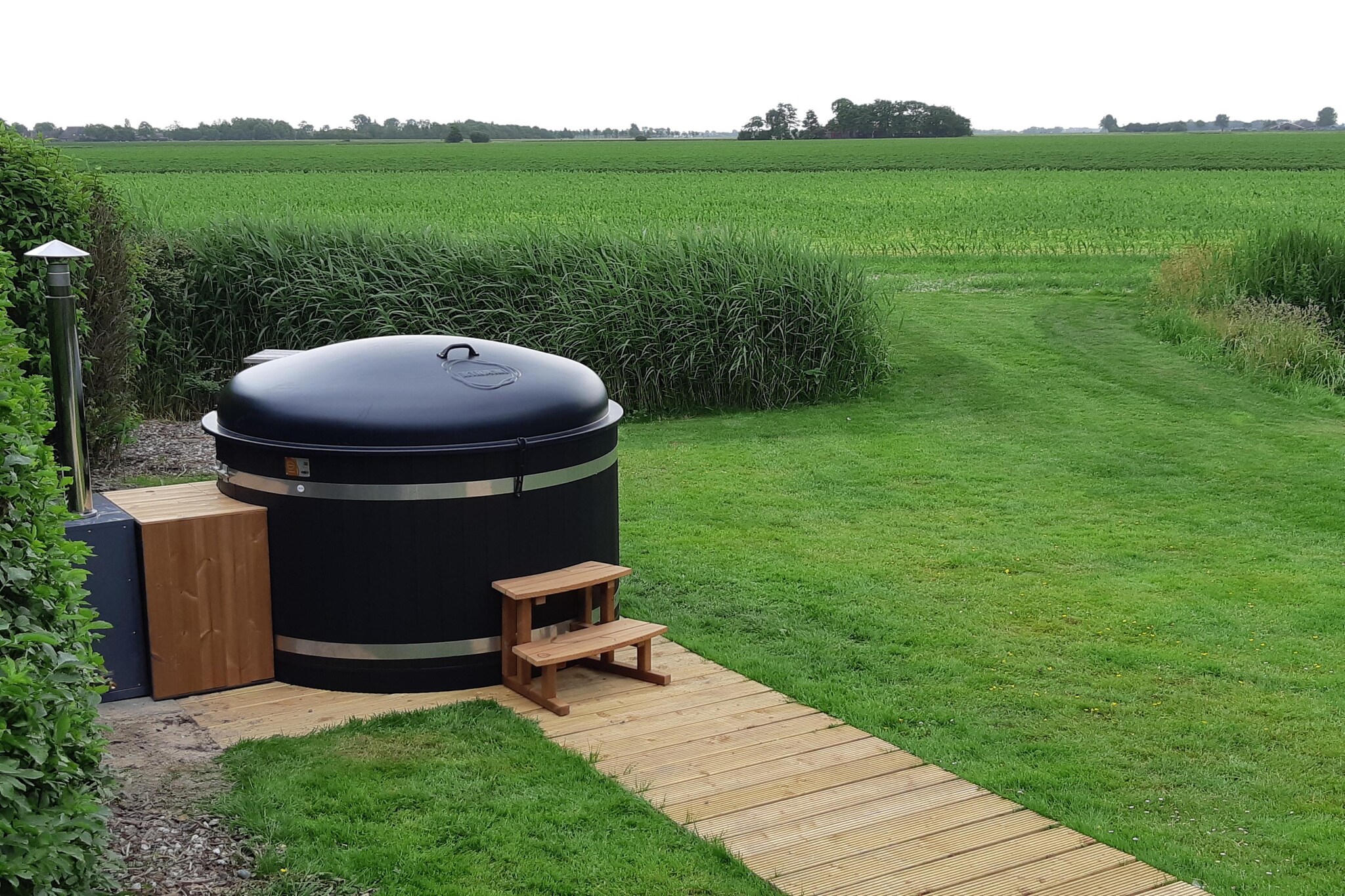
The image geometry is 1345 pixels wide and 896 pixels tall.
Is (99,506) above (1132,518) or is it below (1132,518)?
above

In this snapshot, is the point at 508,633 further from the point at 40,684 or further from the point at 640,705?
the point at 40,684

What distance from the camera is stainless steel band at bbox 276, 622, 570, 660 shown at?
18.0ft

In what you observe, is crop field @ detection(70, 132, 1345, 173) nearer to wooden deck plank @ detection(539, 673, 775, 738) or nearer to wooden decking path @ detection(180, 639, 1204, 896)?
wooden decking path @ detection(180, 639, 1204, 896)

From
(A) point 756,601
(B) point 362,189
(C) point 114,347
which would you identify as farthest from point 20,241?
(B) point 362,189

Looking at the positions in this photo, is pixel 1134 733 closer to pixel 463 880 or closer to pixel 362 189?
pixel 463 880

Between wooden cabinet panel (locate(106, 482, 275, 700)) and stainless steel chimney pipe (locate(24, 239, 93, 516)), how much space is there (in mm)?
326

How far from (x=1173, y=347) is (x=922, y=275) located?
6102 mm

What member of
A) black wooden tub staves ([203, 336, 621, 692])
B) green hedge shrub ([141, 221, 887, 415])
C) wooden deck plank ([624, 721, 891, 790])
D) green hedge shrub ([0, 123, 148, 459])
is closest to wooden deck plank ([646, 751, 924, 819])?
wooden deck plank ([624, 721, 891, 790])

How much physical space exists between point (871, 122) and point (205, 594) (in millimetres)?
120225

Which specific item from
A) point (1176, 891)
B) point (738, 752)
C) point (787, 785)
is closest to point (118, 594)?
point (738, 752)

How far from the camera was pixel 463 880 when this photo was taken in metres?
4.02

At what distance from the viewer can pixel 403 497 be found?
17.5 ft

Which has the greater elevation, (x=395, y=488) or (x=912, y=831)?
(x=395, y=488)

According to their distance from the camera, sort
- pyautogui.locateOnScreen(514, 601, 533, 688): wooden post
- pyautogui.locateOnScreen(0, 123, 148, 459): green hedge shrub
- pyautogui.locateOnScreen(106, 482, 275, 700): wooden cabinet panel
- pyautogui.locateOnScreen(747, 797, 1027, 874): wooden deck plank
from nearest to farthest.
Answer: pyautogui.locateOnScreen(747, 797, 1027, 874): wooden deck plank, pyautogui.locateOnScreen(106, 482, 275, 700): wooden cabinet panel, pyautogui.locateOnScreen(514, 601, 533, 688): wooden post, pyautogui.locateOnScreen(0, 123, 148, 459): green hedge shrub
